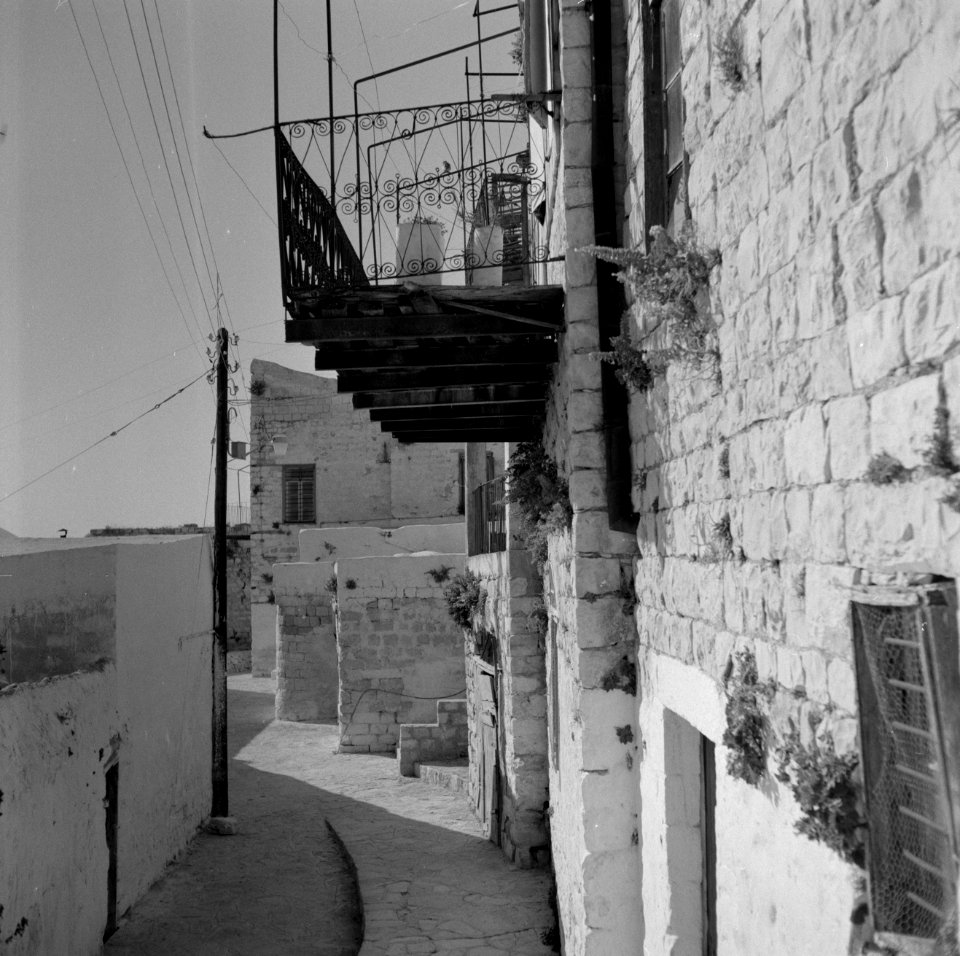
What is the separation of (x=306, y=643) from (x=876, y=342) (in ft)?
61.8

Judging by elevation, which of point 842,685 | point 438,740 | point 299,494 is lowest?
point 438,740

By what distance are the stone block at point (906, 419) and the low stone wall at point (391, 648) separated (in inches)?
580

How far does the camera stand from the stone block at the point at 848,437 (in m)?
2.58

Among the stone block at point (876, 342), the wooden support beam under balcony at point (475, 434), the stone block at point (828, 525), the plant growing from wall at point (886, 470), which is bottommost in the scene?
the stone block at point (828, 525)

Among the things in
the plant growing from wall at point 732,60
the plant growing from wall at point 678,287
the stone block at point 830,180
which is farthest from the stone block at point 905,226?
the plant growing from wall at point 678,287

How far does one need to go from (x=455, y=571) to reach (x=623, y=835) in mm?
11718

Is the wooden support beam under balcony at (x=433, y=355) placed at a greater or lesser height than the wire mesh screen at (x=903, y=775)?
greater

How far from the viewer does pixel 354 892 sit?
34.2 feet

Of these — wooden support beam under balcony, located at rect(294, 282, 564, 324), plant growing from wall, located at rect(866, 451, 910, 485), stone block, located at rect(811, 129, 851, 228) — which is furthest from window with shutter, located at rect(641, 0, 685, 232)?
plant growing from wall, located at rect(866, 451, 910, 485)

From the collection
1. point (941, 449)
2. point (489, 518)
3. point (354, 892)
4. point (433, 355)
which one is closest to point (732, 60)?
point (941, 449)

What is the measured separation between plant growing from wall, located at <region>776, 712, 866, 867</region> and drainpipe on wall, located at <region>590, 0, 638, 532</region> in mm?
2604

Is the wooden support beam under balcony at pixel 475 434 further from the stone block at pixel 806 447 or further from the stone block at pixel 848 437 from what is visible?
the stone block at pixel 848 437

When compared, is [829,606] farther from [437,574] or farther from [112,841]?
[437,574]

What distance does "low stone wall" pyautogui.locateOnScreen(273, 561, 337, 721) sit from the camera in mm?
20266
